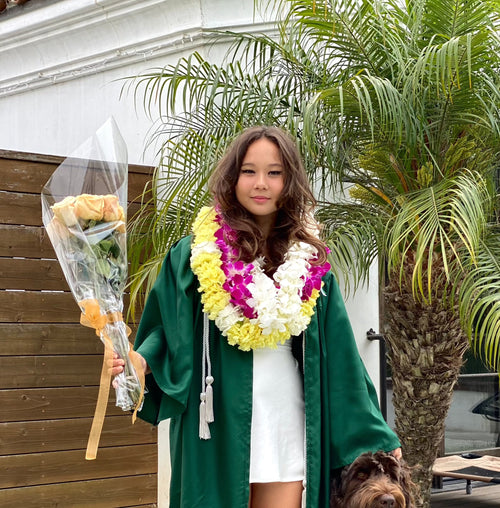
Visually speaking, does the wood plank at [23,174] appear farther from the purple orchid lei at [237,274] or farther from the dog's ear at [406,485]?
the dog's ear at [406,485]

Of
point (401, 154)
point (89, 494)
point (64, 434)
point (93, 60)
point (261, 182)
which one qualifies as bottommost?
point (89, 494)

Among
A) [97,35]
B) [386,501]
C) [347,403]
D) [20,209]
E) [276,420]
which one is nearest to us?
[386,501]

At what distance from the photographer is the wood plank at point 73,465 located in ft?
15.4

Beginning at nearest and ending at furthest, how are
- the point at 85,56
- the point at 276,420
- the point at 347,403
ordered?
1. the point at 276,420
2. the point at 347,403
3. the point at 85,56

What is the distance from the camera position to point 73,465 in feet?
16.1

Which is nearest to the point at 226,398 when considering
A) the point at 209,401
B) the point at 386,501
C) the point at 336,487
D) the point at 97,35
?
the point at 209,401

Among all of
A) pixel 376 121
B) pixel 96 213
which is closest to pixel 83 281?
pixel 96 213

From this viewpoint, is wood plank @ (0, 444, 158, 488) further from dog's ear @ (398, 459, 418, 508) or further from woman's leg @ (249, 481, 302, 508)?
dog's ear @ (398, 459, 418, 508)

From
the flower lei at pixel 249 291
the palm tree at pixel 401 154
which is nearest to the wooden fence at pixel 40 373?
the palm tree at pixel 401 154

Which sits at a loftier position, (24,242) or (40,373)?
(24,242)

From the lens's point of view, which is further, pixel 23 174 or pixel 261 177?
pixel 23 174

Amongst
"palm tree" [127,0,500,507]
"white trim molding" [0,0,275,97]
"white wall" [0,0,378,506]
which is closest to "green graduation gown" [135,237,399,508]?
"palm tree" [127,0,500,507]

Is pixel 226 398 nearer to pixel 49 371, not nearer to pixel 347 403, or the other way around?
pixel 347 403

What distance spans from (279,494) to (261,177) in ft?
3.26
